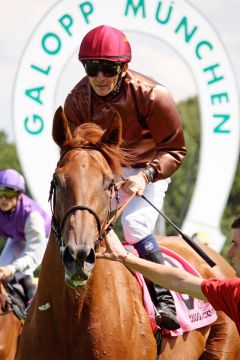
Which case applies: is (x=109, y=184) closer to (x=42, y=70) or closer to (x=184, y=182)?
(x=42, y=70)

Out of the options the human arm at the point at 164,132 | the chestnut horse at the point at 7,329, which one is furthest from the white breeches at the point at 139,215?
the chestnut horse at the point at 7,329

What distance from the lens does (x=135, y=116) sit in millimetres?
7961

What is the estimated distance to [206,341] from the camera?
873 cm

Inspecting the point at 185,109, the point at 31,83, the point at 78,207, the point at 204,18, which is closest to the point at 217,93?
the point at 204,18

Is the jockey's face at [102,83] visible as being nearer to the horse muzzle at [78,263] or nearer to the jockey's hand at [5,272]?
the horse muzzle at [78,263]

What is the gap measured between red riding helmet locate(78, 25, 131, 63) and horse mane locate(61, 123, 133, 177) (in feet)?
2.22

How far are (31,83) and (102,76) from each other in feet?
32.1

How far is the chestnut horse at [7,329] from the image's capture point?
12.2m

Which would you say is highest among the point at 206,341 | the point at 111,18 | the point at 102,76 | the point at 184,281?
the point at 111,18

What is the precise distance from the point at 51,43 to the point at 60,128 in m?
10.3

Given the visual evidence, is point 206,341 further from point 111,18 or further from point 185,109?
point 185,109

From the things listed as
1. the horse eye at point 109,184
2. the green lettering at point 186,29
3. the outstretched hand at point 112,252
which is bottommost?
the outstretched hand at point 112,252

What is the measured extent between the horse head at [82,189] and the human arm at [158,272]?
11 cm

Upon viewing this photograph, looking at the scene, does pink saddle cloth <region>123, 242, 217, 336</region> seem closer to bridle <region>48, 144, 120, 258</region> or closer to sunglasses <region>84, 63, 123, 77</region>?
bridle <region>48, 144, 120, 258</region>
